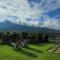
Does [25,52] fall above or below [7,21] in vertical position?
below

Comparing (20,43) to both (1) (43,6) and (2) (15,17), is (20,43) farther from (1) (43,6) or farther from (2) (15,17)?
(1) (43,6)

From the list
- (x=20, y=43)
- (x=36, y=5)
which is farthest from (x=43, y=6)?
(x=20, y=43)

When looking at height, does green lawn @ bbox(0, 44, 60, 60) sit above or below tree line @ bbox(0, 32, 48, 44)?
below

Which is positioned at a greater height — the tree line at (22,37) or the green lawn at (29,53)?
the tree line at (22,37)

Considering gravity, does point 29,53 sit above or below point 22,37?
below

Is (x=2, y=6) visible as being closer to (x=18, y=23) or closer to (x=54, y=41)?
(x=18, y=23)

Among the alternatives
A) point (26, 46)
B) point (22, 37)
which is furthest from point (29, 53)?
point (22, 37)

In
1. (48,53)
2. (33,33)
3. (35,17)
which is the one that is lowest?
(48,53)

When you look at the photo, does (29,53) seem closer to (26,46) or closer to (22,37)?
(26,46)
